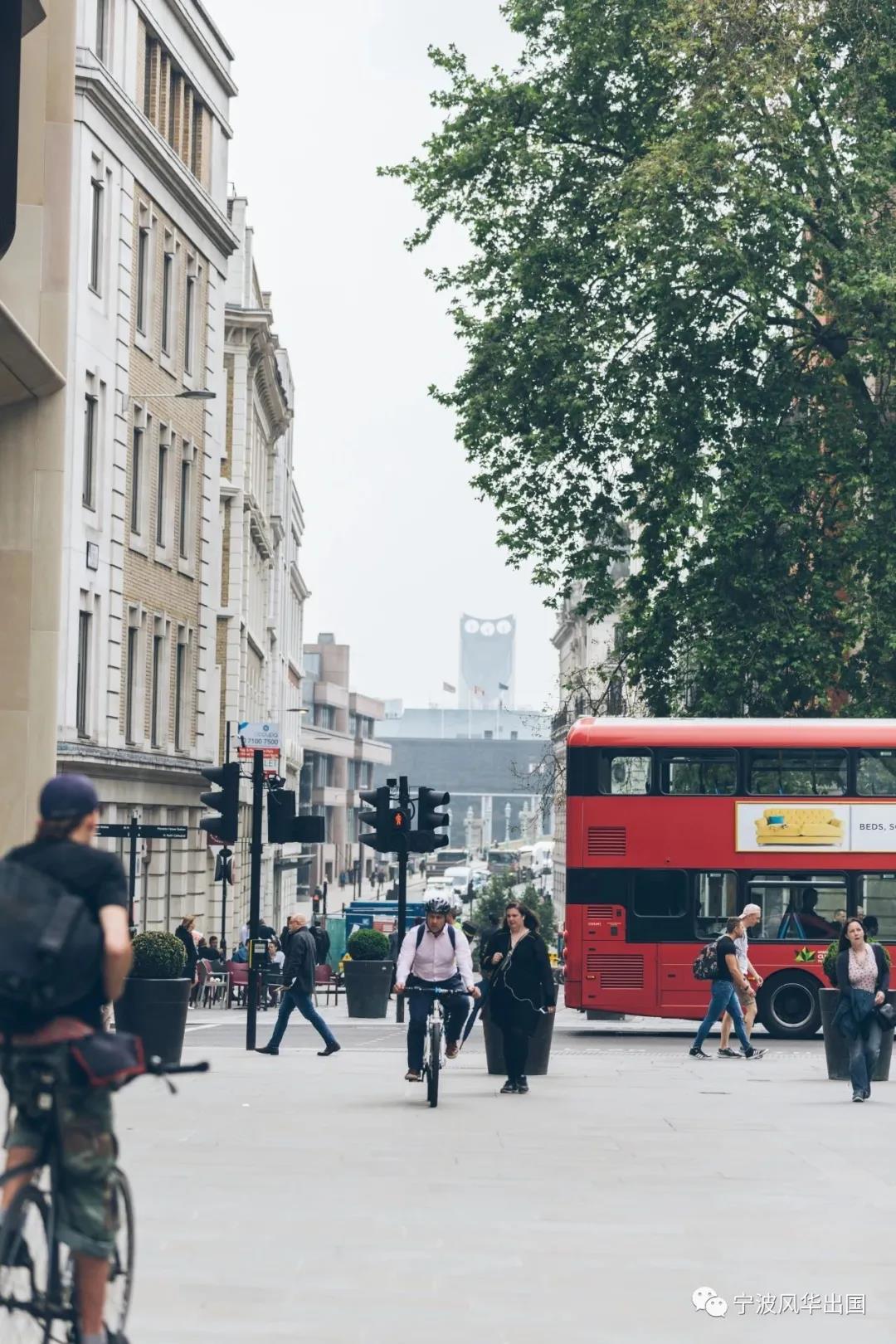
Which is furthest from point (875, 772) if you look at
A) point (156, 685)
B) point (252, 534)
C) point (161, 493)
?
point (252, 534)

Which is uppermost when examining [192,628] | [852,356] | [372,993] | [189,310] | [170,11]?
[170,11]

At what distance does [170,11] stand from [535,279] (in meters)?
12.3

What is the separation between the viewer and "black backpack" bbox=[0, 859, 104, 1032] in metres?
6.38

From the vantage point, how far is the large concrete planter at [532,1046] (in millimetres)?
20625

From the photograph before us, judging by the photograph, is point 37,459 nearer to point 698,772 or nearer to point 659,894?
point 698,772

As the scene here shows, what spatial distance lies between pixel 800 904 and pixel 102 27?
2002 cm

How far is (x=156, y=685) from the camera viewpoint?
142ft

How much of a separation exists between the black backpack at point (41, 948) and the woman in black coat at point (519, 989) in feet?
41.0

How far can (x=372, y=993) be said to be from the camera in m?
33.9

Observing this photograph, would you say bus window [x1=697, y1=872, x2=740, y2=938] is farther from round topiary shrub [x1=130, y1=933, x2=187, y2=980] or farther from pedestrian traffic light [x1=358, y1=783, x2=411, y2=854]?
round topiary shrub [x1=130, y1=933, x2=187, y2=980]

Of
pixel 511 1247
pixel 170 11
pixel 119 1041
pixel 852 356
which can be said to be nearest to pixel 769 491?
pixel 852 356

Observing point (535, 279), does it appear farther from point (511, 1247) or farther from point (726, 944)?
point (511, 1247)

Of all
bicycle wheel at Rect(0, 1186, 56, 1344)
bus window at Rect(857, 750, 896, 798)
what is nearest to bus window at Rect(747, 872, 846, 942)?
bus window at Rect(857, 750, 896, 798)

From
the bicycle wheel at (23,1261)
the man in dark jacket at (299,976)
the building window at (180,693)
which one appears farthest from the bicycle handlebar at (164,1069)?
the building window at (180,693)
